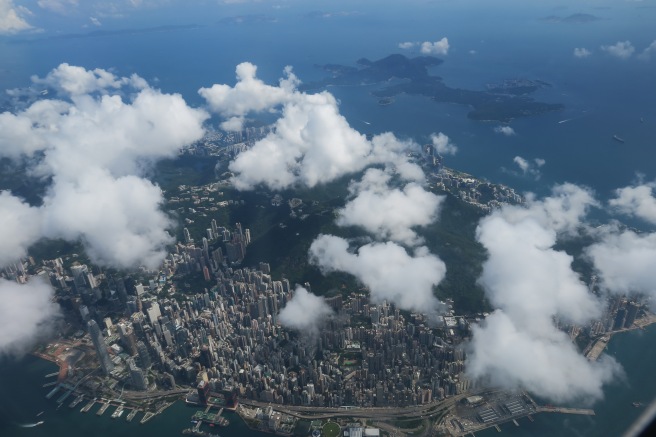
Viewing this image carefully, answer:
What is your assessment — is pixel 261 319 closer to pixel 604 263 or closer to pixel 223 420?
pixel 223 420

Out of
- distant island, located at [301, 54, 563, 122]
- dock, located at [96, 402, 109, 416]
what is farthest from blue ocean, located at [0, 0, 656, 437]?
distant island, located at [301, 54, 563, 122]

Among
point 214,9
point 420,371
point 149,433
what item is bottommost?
point 149,433

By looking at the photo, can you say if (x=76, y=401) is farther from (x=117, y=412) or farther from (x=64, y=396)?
(x=117, y=412)

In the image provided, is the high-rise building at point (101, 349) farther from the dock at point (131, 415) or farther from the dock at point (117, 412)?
the dock at point (131, 415)

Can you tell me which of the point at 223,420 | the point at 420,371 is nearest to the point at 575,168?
the point at 420,371

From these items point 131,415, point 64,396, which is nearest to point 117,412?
point 131,415

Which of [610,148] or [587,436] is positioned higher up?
[610,148]
